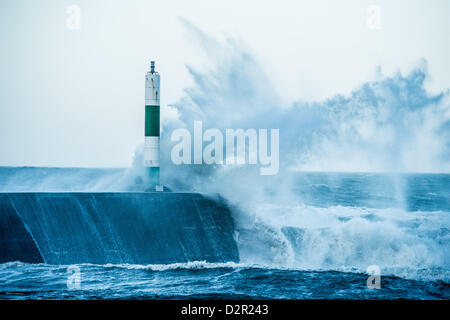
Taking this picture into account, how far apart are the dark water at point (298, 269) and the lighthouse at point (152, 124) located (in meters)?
3.30

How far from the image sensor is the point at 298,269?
13.8 meters

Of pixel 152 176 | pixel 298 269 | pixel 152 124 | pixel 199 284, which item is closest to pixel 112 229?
pixel 199 284

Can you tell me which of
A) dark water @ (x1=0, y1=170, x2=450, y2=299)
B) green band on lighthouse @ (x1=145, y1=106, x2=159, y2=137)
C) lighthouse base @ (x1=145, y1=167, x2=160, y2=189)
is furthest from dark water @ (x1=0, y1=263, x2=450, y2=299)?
green band on lighthouse @ (x1=145, y1=106, x2=159, y2=137)

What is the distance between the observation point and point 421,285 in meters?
12.5

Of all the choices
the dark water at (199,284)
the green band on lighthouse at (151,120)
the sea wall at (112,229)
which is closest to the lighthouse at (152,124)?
the green band on lighthouse at (151,120)

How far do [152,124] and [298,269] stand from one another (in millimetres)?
5810

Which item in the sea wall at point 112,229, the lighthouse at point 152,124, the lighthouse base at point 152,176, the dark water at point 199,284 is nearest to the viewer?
the dark water at point 199,284

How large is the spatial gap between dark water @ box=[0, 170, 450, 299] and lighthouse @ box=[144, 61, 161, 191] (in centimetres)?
330

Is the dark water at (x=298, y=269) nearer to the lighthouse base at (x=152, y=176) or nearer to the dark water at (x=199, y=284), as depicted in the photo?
the dark water at (x=199, y=284)

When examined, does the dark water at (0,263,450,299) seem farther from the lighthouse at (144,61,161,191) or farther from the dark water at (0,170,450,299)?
the lighthouse at (144,61,161,191)

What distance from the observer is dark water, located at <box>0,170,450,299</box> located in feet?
37.3

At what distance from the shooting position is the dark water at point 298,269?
1138cm
